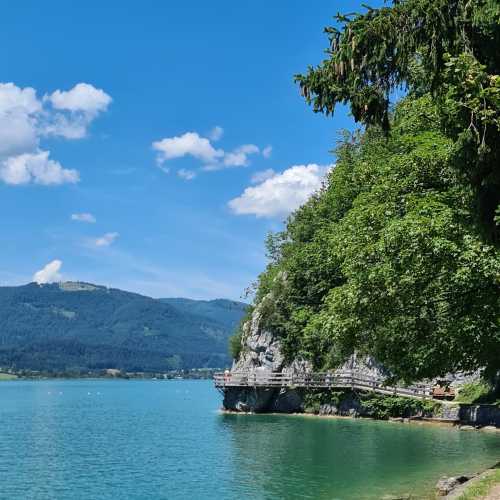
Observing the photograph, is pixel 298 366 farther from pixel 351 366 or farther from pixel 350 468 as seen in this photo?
pixel 350 468

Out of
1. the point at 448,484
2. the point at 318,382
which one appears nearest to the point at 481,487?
the point at 448,484

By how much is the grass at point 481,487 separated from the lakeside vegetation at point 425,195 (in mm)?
4923

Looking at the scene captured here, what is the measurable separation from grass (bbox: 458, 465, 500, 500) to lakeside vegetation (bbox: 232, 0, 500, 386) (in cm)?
492

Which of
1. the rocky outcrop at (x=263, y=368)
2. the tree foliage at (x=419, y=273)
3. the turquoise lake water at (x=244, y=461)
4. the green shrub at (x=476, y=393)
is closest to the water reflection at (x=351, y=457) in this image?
the turquoise lake water at (x=244, y=461)

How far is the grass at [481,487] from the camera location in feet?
51.2

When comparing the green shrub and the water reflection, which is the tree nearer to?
the water reflection

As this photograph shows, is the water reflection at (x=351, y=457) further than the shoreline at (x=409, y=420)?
No

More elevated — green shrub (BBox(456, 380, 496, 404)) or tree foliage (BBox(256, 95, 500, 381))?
tree foliage (BBox(256, 95, 500, 381))

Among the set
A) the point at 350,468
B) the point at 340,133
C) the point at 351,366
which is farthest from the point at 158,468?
the point at 340,133

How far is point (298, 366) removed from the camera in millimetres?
61031

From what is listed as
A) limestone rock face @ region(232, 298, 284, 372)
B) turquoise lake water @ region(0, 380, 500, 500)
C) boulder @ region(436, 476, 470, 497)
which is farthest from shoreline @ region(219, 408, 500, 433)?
boulder @ region(436, 476, 470, 497)

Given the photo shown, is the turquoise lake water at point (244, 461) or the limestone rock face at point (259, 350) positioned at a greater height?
the limestone rock face at point (259, 350)

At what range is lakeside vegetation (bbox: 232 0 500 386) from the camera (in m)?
12.9

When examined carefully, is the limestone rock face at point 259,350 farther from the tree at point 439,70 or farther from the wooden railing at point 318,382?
the tree at point 439,70
